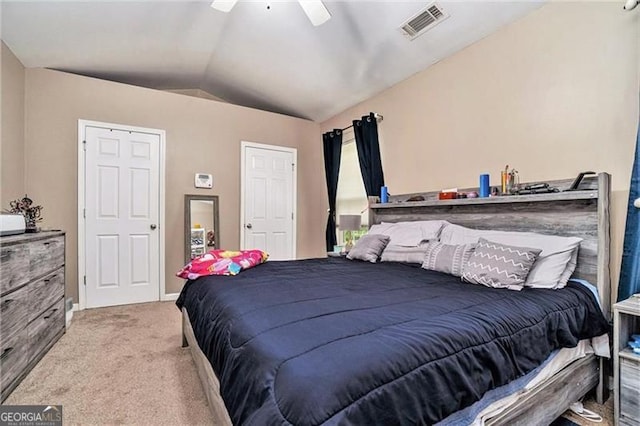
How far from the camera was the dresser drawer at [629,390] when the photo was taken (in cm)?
149

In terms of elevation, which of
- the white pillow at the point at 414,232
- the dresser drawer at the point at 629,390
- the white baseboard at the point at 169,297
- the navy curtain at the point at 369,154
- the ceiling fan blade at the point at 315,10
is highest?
the ceiling fan blade at the point at 315,10

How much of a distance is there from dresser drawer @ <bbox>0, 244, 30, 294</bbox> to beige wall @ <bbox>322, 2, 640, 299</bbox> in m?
3.31

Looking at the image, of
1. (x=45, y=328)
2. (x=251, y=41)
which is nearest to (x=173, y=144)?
(x=251, y=41)

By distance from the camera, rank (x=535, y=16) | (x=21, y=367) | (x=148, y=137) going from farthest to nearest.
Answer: (x=148, y=137) < (x=535, y=16) < (x=21, y=367)

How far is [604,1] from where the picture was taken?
79.7 inches

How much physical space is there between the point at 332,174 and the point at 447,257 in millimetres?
2728

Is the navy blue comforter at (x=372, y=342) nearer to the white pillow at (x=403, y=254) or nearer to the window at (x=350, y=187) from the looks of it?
the white pillow at (x=403, y=254)

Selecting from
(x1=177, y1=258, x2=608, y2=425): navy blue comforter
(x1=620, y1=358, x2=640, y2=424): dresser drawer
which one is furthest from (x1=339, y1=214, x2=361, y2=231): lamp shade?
(x1=620, y1=358, x2=640, y2=424): dresser drawer

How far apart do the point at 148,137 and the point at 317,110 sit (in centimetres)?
240

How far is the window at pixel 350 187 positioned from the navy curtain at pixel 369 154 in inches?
12.1

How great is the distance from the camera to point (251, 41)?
3398 millimetres

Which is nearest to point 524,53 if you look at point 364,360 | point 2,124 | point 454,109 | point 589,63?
point 589,63

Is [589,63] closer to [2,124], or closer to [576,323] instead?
[576,323]

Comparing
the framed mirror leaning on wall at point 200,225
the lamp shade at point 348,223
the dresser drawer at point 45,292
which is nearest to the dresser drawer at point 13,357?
the dresser drawer at point 45,292
